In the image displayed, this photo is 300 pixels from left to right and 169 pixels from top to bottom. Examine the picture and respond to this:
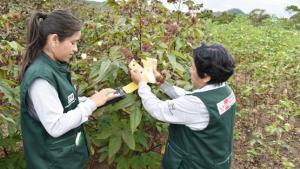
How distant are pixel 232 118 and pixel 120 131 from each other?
2.12 ft

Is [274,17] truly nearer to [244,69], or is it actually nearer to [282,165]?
[244,69]

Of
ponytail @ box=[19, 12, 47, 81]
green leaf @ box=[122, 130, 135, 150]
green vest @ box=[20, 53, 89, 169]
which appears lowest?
green leaf @ box=[122, 130, 135, 150]

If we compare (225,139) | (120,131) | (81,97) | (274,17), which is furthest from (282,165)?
(274,17)

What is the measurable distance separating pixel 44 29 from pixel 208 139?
3.35ft

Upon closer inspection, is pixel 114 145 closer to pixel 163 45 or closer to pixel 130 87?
pixel 130 87

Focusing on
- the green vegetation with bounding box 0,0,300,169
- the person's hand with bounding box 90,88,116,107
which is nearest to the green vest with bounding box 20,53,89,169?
the person's hand with bounding box 90,88,116,107

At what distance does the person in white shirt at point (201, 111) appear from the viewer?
7.23 feet

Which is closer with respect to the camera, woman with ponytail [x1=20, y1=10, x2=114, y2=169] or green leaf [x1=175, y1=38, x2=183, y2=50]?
woman with ponytail [x1=20, y1=10, x2=114, y2=169]

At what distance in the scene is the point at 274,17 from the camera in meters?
17.6

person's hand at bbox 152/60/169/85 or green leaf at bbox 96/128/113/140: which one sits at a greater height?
person's hand at bbox 152/60/169/85

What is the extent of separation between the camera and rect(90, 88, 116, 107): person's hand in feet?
7.16

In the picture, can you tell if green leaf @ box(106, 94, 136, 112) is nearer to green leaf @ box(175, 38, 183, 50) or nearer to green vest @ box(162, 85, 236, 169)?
green vest @ box(162, 85, 236, 169)

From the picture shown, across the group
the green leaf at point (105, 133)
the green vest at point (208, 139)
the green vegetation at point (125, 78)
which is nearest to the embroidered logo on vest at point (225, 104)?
the green vest at point (208, 139)

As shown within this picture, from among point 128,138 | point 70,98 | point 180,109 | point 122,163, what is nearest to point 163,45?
point 180,109
